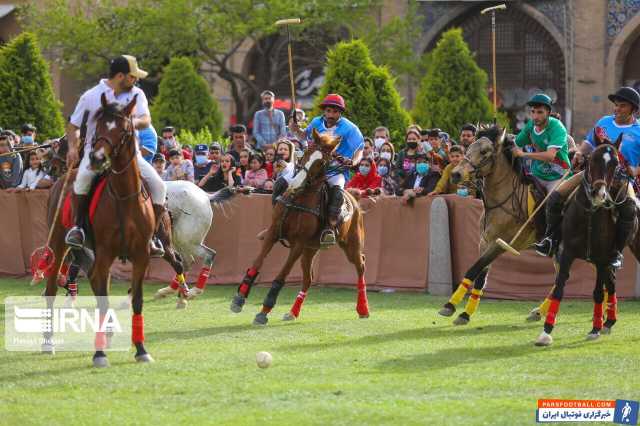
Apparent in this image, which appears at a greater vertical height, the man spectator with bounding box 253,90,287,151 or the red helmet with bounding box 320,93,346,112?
the red helmet with bounding box 320,93,346,112

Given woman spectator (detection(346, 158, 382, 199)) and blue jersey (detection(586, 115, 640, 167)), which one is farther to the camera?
woman spectator (detection(346, 158, 382, 199))

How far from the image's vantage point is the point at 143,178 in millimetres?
11625

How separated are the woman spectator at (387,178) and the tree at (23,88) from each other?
39.7 feet

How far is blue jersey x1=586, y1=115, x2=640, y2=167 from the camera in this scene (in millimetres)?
13281

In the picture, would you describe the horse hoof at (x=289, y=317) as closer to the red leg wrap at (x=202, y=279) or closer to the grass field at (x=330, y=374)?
the grass field at (x=330, y=374)

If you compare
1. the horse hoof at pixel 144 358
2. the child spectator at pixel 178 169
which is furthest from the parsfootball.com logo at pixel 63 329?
the child spectator at pixel 178 169

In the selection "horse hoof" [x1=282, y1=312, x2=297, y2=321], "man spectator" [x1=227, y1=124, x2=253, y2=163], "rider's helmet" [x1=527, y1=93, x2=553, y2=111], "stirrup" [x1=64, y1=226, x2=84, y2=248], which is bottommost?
"horse hoof" [x1=282, y1=312, x2=297, y2=321]

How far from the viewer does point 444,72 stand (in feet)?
91.9

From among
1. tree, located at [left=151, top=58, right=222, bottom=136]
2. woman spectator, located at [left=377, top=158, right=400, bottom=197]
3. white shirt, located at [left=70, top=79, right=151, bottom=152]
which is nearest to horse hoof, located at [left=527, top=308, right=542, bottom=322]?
woman spectator, located at [left=377, top=158, right=400, bottom=197]

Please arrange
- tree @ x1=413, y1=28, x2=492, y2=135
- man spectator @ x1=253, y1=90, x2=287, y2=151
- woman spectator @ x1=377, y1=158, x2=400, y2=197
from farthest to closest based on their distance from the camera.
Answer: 1. tree @ x1=413, y1=28, x2=492, y2=135
2. man spectator @ x1=253, y1=90, x2=287, y2=151
3. woman spectator @ x1=377, y1=158, x2=400, y2=197

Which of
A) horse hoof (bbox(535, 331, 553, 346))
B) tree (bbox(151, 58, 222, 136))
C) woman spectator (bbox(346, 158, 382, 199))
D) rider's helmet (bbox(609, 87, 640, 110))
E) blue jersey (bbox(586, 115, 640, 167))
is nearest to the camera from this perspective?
horse hoof (bbox(535, 331, 553, 346))

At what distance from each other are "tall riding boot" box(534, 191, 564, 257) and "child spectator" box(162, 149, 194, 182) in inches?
312

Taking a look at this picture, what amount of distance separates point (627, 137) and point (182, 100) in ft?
66.3

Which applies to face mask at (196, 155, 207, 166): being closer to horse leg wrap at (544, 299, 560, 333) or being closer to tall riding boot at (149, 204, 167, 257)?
tall riding boot at (149, 204, 167, 257)
